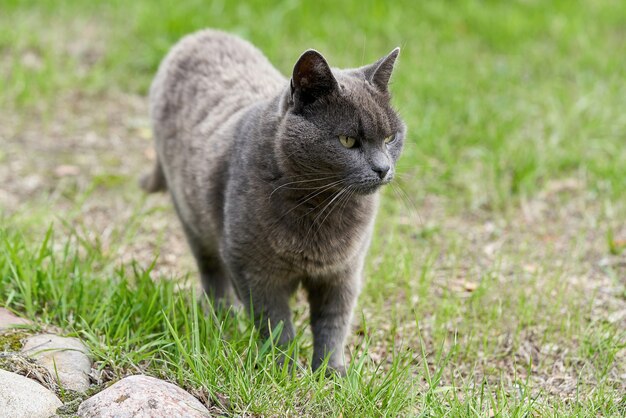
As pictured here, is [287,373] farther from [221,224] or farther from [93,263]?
[93,263]

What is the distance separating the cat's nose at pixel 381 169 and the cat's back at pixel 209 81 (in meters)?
0.91

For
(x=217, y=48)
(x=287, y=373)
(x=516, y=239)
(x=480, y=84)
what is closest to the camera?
(x=287, y=373)

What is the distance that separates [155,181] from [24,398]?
1846 millimetres

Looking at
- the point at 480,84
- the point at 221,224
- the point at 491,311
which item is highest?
the point at 480,84

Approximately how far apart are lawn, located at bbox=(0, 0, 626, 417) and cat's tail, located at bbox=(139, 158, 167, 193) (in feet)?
0.47

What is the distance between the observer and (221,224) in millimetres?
3176

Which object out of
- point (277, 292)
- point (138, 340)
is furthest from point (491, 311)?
point (138, 340)

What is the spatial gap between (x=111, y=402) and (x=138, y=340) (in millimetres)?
478

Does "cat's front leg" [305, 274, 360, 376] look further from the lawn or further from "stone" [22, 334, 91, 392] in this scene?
"stone" [22, 334, 91, 392]

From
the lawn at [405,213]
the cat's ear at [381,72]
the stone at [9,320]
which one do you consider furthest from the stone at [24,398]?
the cat's ear at [381,72]

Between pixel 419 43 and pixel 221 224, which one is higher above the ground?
pixel 419 43

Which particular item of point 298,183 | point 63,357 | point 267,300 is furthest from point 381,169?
point 63,357

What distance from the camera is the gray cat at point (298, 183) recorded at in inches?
106

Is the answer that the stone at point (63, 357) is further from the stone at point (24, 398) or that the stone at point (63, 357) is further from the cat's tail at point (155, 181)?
the cat's tail at point (155, 181)
